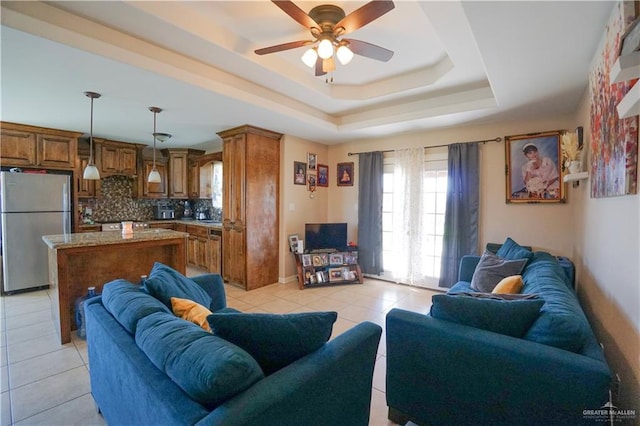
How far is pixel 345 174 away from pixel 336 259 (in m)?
1.58

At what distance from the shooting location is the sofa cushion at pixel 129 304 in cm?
133

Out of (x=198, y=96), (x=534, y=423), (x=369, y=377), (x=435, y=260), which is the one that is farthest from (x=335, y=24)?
(x=435, y=260)

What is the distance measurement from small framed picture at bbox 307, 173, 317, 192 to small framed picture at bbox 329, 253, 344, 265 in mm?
1257

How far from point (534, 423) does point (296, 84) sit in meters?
3.29

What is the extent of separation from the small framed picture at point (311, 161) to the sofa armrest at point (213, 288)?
300 cm

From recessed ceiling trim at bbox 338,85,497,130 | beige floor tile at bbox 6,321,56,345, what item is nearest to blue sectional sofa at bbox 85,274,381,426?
beige floor tile at bbox 6,321,56,345

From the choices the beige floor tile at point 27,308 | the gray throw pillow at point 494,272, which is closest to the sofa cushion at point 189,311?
the gray throw pillow at point 494,272

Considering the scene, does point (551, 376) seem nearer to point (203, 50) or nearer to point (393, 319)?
point (393, 319)

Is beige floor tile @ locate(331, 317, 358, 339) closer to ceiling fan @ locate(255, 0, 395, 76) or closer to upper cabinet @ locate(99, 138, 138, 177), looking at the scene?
ceiling fan @ locate(255, 0, 395, 76)

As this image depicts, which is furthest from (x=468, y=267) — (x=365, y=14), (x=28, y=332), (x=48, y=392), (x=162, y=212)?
(x=162, y=212)

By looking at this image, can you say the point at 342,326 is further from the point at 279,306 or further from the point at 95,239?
the point at 95,239

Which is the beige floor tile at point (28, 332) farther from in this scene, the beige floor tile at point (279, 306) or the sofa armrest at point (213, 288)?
the beige floor tile at point (279, 306)

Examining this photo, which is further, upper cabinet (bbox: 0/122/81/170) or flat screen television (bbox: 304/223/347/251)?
Result: flat screen television (bbox: 304/223/347/251)

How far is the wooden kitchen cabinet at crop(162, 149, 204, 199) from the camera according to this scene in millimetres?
6035
